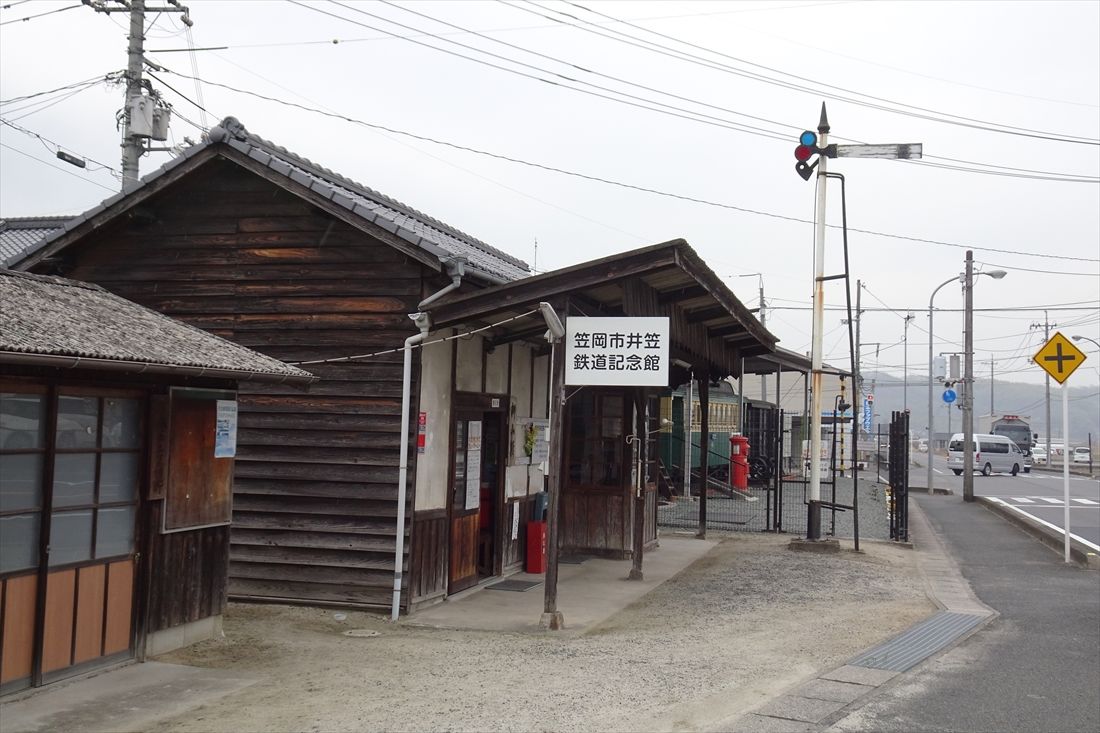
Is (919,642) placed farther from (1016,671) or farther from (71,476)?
(71,476)

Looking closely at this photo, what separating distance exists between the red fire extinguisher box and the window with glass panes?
Result: 6.17 meters

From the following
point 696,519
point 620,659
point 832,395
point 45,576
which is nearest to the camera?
point 45,576

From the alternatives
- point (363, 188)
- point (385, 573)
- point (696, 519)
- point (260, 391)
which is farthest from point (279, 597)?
point (696, 519)

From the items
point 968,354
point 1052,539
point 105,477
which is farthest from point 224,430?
point 968,354

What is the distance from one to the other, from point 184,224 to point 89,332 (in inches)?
173

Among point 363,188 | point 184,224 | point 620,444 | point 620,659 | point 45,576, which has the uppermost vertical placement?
point 363,188

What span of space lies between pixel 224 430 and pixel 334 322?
226 centimetres

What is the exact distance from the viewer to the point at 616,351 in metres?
9.38

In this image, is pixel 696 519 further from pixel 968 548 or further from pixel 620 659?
pixel 620 659

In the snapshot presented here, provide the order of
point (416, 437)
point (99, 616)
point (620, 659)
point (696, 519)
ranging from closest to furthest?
point (99, 616) → point (620, 659) → point (416, 437) → point (696, 519)

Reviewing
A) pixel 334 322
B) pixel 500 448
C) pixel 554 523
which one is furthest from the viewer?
pixel 500 448

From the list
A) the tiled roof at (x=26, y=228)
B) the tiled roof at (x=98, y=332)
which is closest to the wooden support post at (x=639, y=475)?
the tiled roof at (x=98, y=332)

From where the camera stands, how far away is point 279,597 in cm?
984

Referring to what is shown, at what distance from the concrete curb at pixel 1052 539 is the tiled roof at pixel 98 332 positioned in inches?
478
